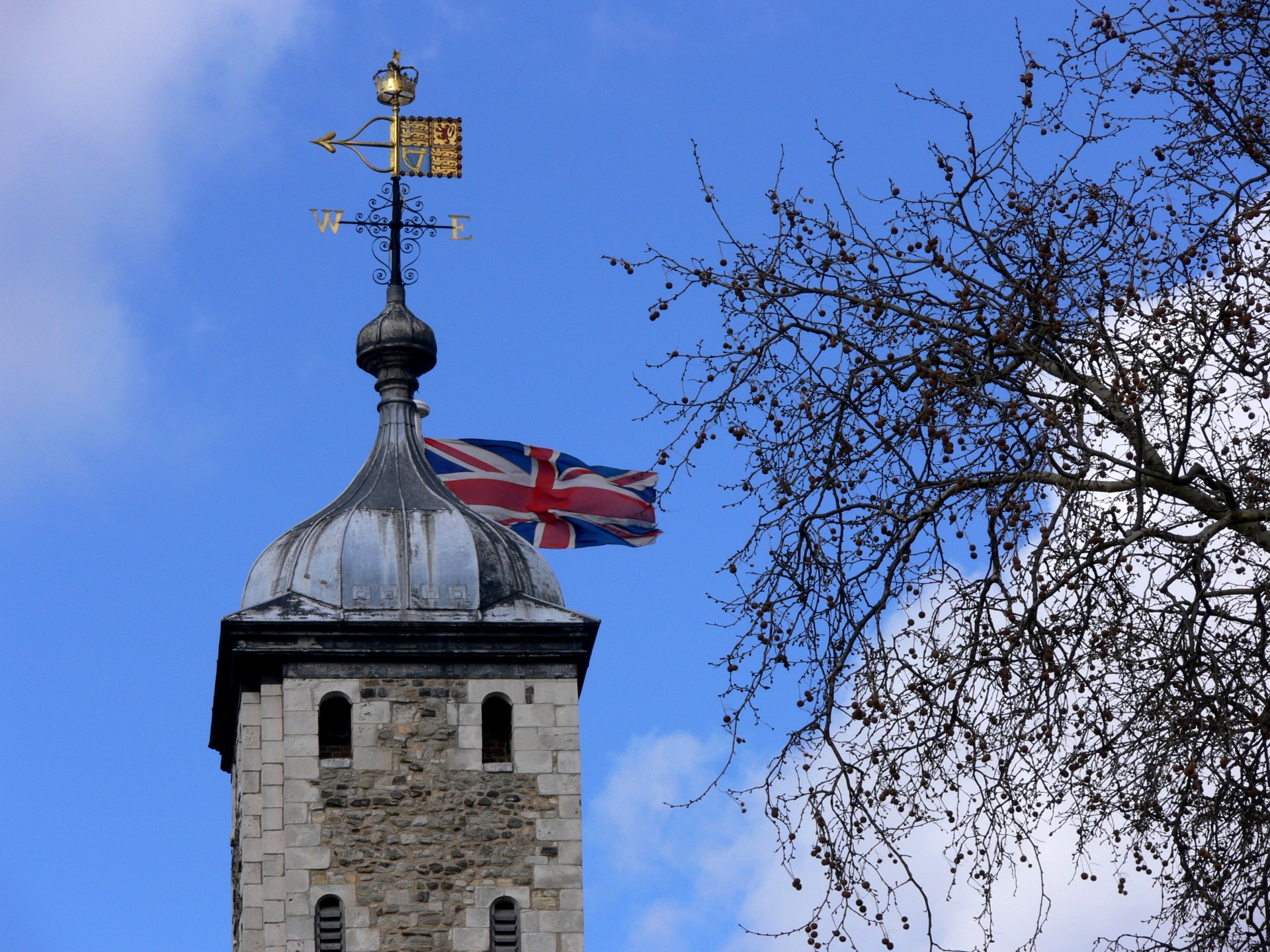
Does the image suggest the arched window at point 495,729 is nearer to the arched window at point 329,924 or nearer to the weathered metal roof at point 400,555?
the weathered metal roof at point 400,555

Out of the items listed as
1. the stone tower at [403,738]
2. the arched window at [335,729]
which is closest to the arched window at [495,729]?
the stone tower at [403,738]

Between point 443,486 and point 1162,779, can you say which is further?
point 443,486

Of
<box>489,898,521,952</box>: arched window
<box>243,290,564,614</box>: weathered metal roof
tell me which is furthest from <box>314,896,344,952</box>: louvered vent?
<box>243,290,564,614</box>: weathered metal roof

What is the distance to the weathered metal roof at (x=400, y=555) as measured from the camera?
24125 mm

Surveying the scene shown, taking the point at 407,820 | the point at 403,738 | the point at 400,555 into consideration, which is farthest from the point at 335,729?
the point at 400,555

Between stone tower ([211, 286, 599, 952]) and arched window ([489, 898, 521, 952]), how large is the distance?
0.02 metres

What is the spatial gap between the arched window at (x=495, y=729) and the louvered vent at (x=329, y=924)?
1.83 m

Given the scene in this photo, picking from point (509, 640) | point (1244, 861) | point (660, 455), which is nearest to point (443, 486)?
point (509, 640)

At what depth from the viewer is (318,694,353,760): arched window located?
76.9 feet

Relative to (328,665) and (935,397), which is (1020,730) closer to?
(935,397)

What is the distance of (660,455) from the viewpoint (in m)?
12.2

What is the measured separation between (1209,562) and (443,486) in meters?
14.7

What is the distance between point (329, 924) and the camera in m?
22.8

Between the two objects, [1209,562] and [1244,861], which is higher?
[1209,562]
